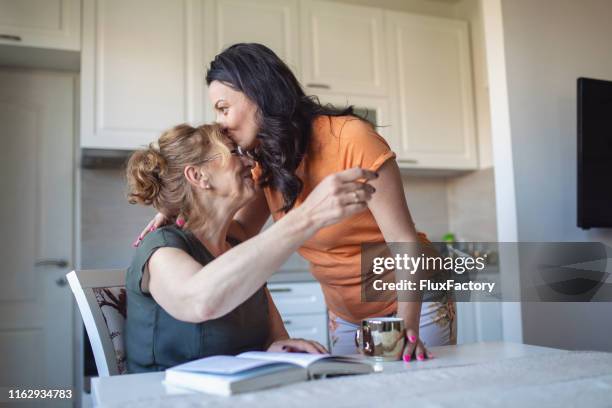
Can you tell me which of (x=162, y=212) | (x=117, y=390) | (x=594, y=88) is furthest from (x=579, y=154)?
(x=117, y=390)

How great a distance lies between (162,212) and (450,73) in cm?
267

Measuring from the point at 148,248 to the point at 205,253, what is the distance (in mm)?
181

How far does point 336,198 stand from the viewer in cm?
93

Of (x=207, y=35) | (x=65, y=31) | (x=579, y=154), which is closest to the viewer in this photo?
(x=579, y=154)

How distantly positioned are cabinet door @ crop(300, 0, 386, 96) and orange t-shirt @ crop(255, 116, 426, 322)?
74.5 inches

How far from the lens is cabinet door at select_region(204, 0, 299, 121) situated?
3.05m

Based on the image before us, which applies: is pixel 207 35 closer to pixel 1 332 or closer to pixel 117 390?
pixel 1 332

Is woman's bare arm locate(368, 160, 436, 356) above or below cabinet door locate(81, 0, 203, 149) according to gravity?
below

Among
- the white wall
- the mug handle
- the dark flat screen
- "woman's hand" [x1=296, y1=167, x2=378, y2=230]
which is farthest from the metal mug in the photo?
the dark flat screen

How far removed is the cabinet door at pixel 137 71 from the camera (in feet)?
9.23

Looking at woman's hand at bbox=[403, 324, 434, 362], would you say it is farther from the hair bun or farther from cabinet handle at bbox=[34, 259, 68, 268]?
cabinet handle at bbox=[34, 259, 68, 268]

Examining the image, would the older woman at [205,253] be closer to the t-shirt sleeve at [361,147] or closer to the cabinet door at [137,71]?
→ the t-shirt sleeve at [361,147]

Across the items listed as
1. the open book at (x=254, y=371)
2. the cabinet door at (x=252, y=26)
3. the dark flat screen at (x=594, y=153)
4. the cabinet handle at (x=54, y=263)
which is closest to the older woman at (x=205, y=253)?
the open book at (x=254, y=371)

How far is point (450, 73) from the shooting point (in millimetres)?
3574
